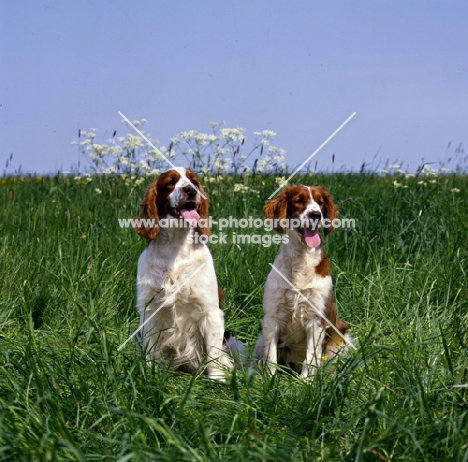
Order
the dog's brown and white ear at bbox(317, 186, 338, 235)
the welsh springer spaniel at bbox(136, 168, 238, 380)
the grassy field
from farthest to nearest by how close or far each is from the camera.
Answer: the dog's brown and white ear at bbox(317, 186, 338, 235), the welsh springer spaniel at bbox(136, 168, 238, 380), the grassy field

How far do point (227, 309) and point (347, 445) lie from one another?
2818 mm

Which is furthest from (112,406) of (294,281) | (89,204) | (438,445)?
(89,204)

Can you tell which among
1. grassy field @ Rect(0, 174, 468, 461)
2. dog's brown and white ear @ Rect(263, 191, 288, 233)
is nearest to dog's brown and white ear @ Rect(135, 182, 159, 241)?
grassy field @ Rect(0, 174, 468, 461)

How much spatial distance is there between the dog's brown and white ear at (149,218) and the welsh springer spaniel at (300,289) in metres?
0.88

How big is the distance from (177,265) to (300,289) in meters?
0.88

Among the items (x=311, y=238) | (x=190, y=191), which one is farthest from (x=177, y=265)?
(x=311, y=238)

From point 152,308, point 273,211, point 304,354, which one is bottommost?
point 304,354

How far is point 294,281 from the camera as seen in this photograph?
5.27m

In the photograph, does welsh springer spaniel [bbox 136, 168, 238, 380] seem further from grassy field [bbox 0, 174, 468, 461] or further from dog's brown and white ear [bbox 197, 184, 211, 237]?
grassy field [bbox 0, 174, 468, 461]

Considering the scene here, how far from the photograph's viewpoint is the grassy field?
3.21 meters

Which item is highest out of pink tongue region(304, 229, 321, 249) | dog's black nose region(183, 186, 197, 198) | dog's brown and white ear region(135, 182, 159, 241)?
dog's black nose region(183, 186, 197, 198)

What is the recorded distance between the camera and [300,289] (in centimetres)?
526

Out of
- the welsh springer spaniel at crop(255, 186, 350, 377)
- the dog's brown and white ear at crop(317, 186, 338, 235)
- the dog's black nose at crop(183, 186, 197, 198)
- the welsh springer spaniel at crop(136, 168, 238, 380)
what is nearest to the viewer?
the dog's black nose at crop(183, 186, 197, 198)

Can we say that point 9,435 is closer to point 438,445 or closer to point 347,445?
point 347,445
